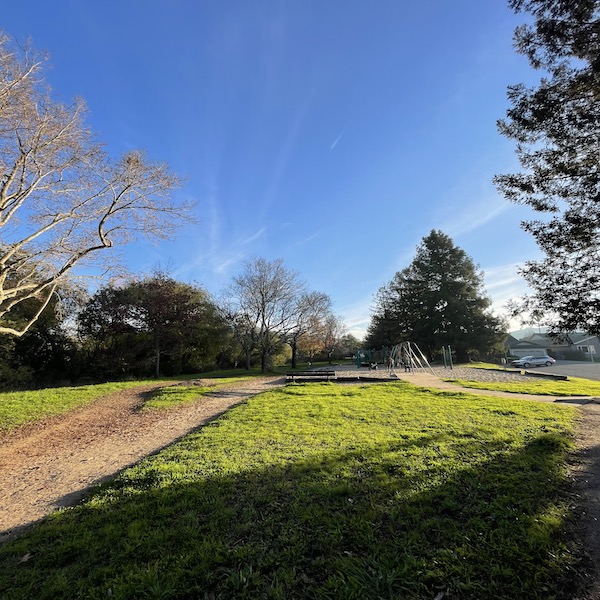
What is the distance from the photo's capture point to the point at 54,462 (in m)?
6.32

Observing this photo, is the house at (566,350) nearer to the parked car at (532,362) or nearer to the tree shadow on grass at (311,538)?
the parked car at (532,362)

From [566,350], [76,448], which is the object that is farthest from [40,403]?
[566,350]

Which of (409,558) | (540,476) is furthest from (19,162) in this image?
(540,476)

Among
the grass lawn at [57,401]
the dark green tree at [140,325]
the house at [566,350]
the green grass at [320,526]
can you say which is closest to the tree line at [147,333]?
the dark green tree at [140,325]

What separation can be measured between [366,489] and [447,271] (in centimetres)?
3787

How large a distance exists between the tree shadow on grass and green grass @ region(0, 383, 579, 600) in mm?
13

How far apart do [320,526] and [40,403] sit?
12.1 m

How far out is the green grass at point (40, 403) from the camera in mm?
9562

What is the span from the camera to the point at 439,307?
3691 cm

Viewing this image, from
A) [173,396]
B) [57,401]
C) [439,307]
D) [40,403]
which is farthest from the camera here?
[439,307]

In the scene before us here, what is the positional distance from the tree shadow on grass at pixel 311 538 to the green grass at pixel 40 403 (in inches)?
294

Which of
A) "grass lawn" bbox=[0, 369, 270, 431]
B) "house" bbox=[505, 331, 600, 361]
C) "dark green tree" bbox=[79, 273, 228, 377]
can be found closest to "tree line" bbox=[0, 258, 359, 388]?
"dark green tree" bbox=[79, 273, 228, 377]

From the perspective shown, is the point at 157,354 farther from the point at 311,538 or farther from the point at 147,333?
the point at 311,538

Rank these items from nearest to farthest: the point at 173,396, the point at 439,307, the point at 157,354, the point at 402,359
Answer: the point at 173,396, the point at 157,354, the point at 402,359, the point at 439,307
